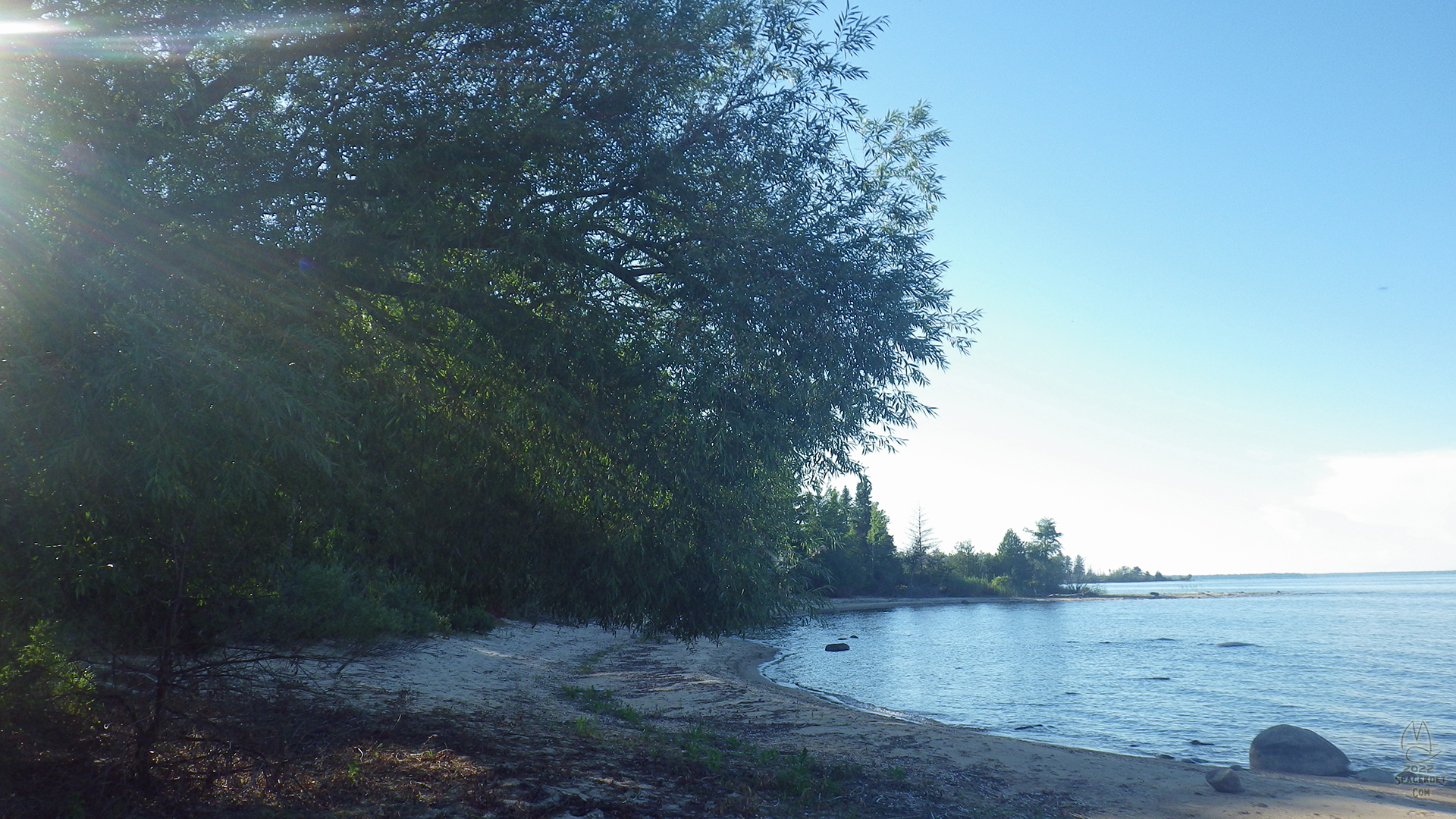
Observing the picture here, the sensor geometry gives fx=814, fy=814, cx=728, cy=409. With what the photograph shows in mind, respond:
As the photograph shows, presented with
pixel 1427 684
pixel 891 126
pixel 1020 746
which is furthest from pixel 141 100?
pixel 1427 684

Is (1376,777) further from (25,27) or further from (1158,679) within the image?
(25,27)

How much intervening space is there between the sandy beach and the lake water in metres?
2.91

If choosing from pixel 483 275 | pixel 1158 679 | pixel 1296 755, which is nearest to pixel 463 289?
pixel 483 275

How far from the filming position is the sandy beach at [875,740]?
1338 centimetres

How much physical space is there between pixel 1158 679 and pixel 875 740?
28.3m

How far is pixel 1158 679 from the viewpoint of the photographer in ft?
125

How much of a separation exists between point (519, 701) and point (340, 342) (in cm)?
1288

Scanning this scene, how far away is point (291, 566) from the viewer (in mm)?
8883

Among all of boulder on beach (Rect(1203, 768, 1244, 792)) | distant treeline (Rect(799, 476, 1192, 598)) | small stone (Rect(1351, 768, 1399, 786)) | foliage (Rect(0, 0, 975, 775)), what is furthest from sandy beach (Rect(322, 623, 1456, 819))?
distant treeline (Rect(799, 476, 1192, 598))

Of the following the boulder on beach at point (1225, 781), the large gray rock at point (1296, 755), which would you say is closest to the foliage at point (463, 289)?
the boulder on beach at point (1225, 781)

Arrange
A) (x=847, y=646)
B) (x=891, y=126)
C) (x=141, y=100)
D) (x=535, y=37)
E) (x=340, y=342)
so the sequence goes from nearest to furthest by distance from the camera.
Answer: (x=340, y=342), (x=141, y=100), (x=535, y=37), (x=891, y=126), (x=847, y=646)

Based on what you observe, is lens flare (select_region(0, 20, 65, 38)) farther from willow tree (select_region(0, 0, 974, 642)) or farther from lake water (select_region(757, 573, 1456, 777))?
lake water (select_region(757, 573, 1456, 777))

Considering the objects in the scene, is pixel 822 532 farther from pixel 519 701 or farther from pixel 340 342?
pixel 519 701

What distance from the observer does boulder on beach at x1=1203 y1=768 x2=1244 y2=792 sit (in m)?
14.8
